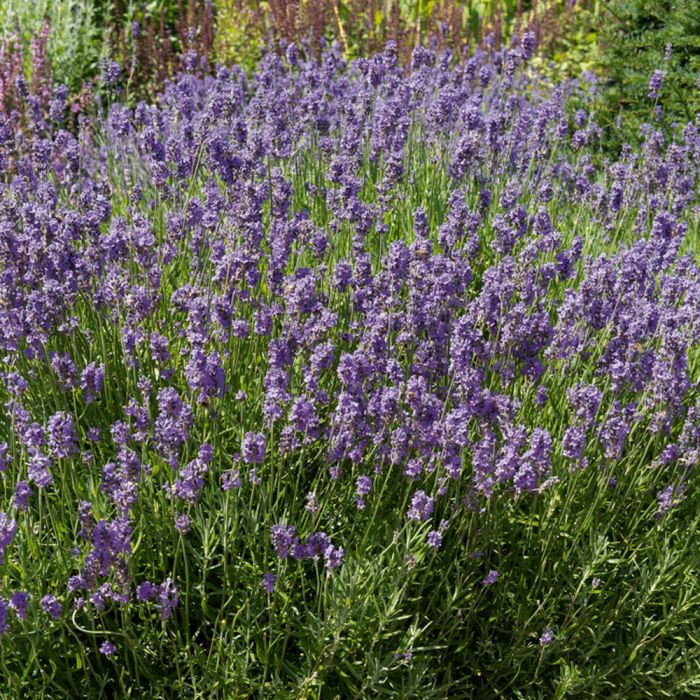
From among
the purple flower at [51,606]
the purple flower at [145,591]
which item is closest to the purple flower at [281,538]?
the purple flower at [145,591]

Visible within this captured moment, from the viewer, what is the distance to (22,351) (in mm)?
2932

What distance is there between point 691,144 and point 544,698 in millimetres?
3749

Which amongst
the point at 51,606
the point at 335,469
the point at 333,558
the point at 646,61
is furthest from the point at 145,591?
the point at 646,61

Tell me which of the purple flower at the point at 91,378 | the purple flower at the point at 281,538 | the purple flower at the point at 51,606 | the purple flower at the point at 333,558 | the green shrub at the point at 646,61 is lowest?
the purple flower at the point at 51,606

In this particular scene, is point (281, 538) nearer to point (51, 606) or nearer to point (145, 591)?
point (145, 591)

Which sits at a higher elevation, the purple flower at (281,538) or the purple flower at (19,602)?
the purple flower at (281,538)

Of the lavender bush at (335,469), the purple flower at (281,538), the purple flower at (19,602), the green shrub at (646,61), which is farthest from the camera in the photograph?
the green shrub at (646,61)

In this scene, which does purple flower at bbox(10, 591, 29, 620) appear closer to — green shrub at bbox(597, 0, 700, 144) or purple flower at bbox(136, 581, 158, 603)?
purple flower at bbox(136, 581, 158, 603)

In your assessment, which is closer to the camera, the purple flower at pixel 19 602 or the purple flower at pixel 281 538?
the purple flower at pixel 19 602

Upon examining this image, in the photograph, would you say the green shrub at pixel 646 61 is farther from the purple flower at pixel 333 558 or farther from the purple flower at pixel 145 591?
the purple flower at pixel 145 591

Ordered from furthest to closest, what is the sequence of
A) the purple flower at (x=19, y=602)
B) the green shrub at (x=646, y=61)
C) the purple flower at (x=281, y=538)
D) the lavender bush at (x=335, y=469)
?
the green shrub at (x=646, y=61)
the lavender bush at (x=335, y=469)
the purple flower at (x=281, y=538)
the purple flower at (x=19, y=602)

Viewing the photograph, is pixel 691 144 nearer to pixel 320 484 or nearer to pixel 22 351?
pixel 320 484

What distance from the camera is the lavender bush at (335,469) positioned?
2463 millimetres

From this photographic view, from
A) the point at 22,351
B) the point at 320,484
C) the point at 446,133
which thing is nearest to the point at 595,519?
the point at 320,484
